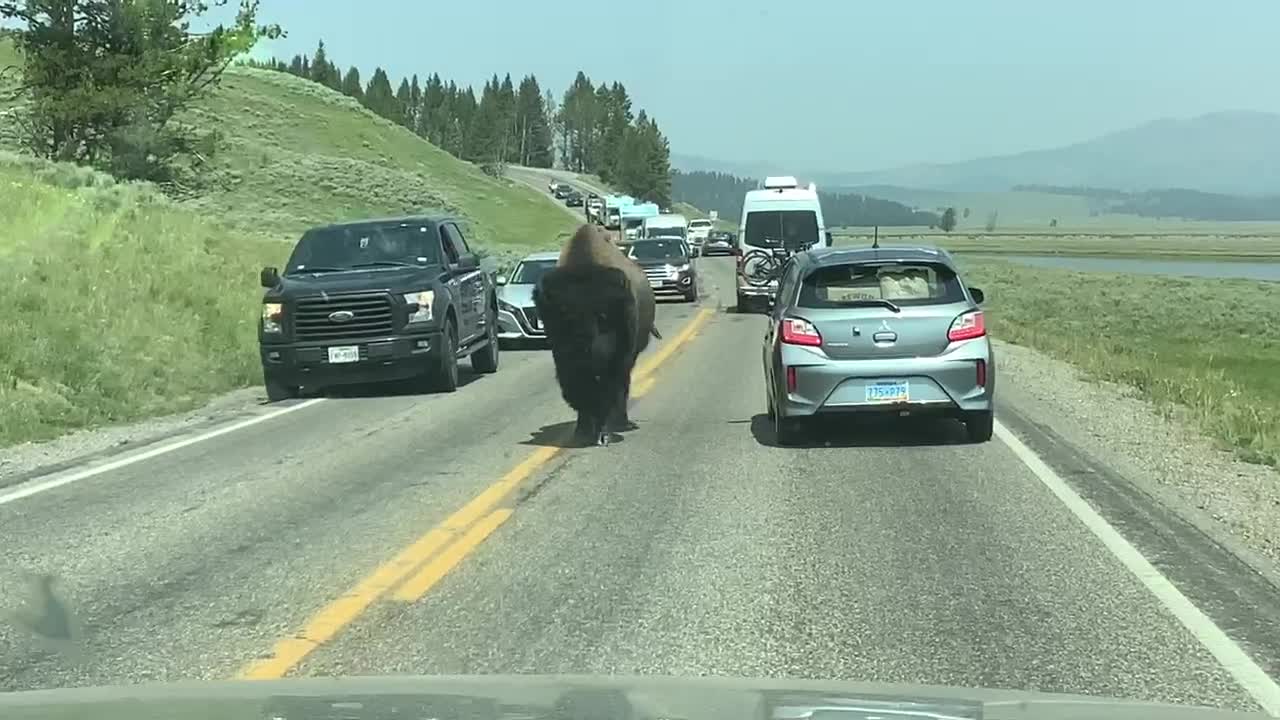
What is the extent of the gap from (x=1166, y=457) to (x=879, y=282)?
2.78 metres

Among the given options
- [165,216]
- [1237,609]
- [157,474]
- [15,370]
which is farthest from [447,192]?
[1237,609]

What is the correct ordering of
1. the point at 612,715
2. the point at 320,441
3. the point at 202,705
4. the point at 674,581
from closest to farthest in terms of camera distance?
the point at 612,715 → the point at 202,705 → the point at 674,581 → the point at 320,441

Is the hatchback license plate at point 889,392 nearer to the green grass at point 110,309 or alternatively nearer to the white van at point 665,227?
the green grass at point 110,309

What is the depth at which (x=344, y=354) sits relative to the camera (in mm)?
17359

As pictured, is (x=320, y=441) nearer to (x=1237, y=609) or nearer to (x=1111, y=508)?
(x=1111, y=508)

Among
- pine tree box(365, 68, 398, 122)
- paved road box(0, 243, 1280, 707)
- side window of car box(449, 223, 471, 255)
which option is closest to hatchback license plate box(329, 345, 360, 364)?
side window of car box(449, 223, 471, 255)

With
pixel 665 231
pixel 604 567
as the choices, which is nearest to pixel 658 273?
pixel 665 231

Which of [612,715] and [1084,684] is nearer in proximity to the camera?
[612,715]

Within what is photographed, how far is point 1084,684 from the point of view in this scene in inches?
216

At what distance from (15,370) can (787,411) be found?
9.89 m

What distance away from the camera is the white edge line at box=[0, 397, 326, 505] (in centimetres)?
1085

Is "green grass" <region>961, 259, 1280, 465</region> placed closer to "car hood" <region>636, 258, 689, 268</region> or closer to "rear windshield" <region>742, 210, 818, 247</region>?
"rear windshield" <region>742, 210, 818, 247</region>

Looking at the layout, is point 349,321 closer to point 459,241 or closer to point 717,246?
point 459,241

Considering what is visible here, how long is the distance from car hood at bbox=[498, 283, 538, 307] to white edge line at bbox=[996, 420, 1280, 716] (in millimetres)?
15206
